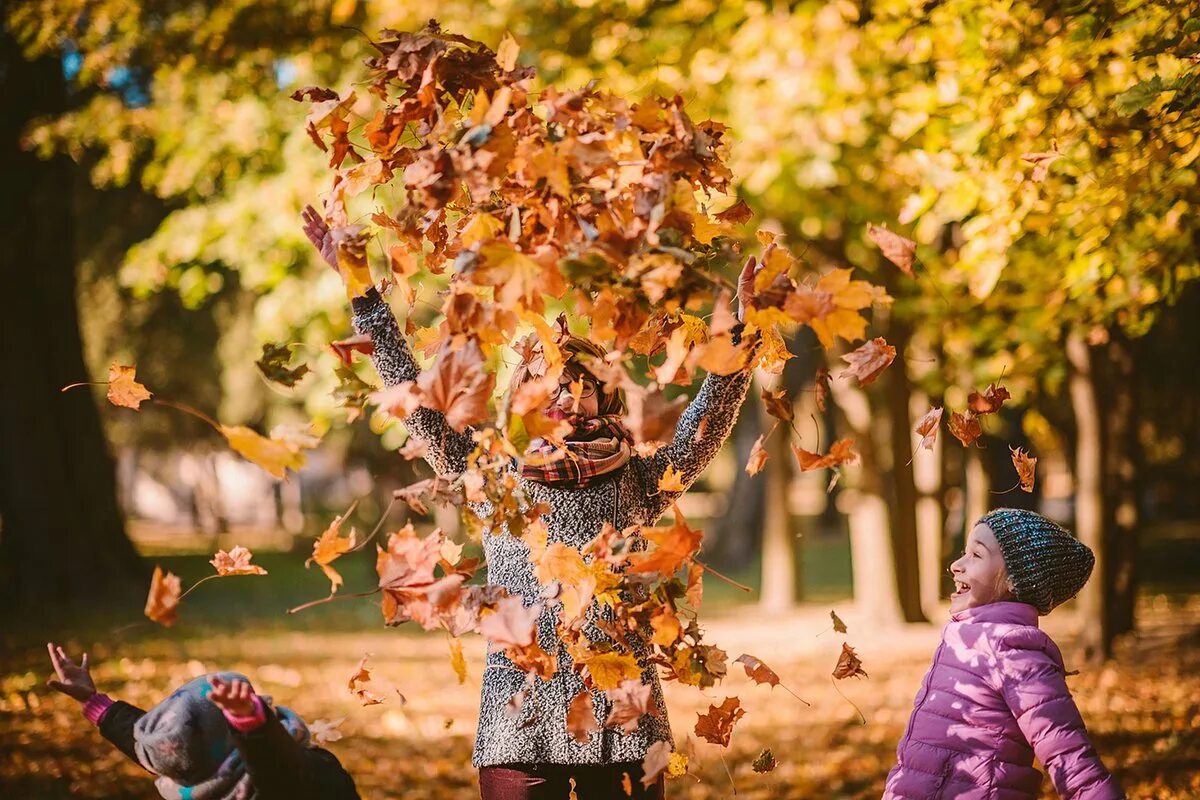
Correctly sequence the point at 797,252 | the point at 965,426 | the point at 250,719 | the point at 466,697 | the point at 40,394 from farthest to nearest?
the point at 40,394 → the point at 797,252 → the point at 466,697 → the point at 965,426 → the point at 250,719

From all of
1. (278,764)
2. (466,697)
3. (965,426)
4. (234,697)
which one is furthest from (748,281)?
(466,697)

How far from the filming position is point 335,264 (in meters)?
2.75

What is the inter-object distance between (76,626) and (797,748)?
343 inches

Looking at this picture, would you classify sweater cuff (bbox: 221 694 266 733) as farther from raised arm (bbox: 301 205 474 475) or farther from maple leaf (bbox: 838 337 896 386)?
maple leaf (bbox: 838 337 896 386)

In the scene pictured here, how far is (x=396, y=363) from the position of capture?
279 cm

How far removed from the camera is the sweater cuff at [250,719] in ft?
8.95

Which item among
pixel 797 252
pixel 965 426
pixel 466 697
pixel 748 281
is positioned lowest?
pixel 466 697

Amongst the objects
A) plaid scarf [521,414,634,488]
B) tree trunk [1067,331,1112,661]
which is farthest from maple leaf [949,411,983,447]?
tree trunk [1067,331,1112,661]

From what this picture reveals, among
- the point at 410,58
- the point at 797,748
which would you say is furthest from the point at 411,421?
the point at 797,748

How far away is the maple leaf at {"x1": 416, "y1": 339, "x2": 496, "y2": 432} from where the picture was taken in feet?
7.63

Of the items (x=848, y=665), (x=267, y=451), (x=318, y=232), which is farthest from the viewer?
(x=848, y=665)

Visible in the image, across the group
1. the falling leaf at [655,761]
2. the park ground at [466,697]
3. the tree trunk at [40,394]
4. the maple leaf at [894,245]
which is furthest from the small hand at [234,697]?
the tree trunk at [40,394]

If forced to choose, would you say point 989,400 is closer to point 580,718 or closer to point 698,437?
point 698,437

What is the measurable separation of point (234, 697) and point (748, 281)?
1573mm
